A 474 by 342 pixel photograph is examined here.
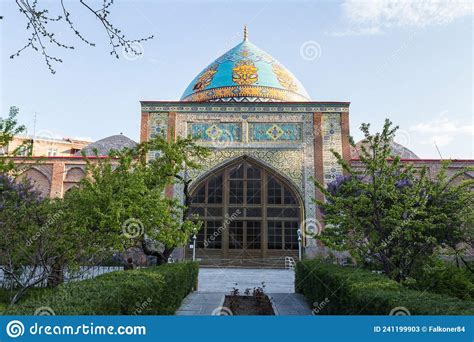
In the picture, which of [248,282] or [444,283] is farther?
[248,282]

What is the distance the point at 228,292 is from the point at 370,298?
20.0ft

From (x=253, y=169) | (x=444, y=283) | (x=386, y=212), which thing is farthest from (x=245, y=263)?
(x=386, y=212)

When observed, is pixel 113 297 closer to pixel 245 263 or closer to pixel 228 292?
pixel 228 292

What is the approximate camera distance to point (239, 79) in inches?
851

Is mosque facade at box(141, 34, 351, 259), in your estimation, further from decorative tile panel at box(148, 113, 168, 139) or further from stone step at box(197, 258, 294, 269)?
stone step at box(197, 258, 294, 269)

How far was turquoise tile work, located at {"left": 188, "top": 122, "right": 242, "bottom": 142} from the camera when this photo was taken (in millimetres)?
18625

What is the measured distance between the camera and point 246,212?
1814 cm

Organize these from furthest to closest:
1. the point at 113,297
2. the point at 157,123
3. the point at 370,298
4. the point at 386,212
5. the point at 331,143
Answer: the point at 157,123 → the point at 331,143 → the point at 386,212 → the point at 370,298 → the point at 113,297

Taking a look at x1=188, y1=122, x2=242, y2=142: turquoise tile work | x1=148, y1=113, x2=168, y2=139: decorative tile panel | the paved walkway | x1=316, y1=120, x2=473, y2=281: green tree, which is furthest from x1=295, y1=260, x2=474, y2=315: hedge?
x1=148, y1=113, x2=168, y2=139: decorative tile panel

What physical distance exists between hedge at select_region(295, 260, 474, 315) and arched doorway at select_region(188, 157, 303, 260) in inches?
403

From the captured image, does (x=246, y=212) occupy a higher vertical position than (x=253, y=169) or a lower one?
lower

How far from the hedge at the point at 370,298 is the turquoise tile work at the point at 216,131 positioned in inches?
460

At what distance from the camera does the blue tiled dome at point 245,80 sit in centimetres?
2109

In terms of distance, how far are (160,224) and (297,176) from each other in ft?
34.3
